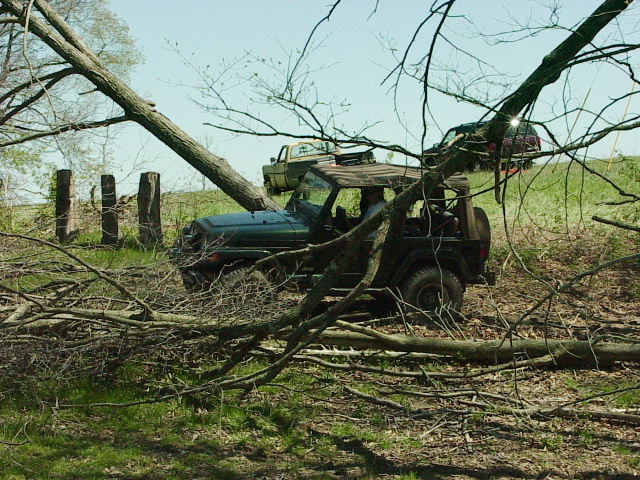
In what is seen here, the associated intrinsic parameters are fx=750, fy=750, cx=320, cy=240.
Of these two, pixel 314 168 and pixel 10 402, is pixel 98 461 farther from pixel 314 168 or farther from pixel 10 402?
pixel 314 168

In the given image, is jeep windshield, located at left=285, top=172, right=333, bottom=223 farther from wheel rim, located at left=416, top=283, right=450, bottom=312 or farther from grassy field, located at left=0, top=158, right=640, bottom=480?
grassy field, located at left=0, top=158, right=640, bottom=480

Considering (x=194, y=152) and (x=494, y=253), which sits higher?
(x=194, y=152)

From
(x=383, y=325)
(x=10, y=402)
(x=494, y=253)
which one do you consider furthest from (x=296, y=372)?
(x=494, y=253)

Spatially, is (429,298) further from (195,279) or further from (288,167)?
(288,167)

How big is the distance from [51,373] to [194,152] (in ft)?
25.2

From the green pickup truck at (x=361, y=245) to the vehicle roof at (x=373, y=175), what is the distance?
1 cm

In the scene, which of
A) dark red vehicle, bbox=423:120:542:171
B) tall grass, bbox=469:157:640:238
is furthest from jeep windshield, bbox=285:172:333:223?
tall grass, bbox=469:157:640:238

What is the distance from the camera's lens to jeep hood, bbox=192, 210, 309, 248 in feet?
28.2

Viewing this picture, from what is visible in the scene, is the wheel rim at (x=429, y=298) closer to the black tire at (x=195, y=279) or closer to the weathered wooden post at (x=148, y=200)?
the black tire at (x=195, y=279)

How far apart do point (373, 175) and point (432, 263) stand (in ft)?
4.22

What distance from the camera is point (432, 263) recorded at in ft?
29.7

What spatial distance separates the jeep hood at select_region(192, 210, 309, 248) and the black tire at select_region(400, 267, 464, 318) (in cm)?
137

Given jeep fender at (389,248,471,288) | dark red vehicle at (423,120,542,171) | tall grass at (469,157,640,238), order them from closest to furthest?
dark red vehicle at (423,120,542,171) → jeep fender at (389,248,471,288) → tall grass at (469,157,640,238)

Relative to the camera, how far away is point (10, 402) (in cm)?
614
